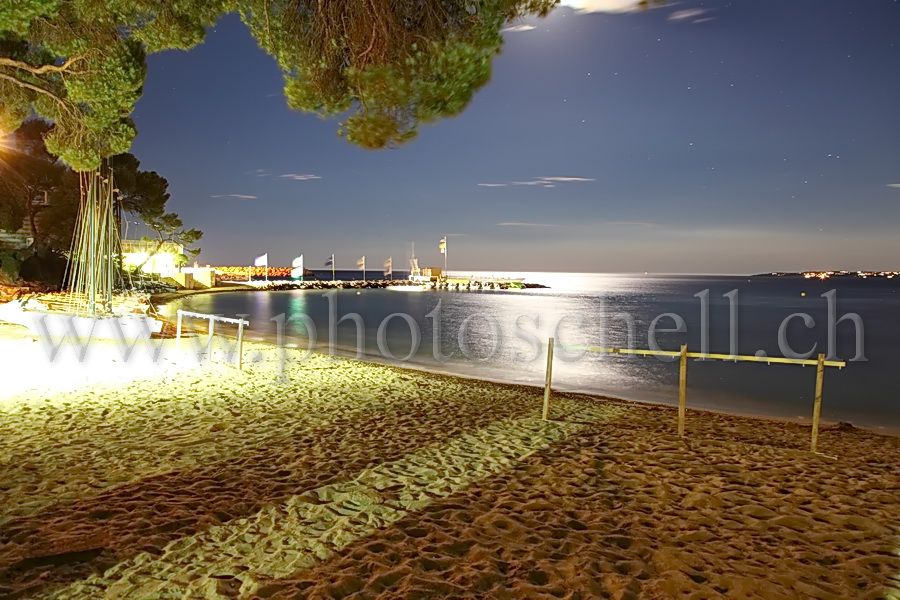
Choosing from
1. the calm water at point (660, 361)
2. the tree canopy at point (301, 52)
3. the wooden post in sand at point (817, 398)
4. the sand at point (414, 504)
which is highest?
the tree canopy at point (301, 52)

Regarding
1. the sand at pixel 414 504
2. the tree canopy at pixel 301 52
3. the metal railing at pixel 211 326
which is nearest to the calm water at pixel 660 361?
the metal railing at pixel 211 326

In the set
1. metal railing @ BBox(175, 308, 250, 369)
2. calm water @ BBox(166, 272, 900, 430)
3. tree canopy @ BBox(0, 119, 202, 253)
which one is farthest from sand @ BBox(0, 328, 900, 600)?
tree canopy @ BBox(0, 119, 202, 253)

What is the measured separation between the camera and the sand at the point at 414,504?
12.2 ft

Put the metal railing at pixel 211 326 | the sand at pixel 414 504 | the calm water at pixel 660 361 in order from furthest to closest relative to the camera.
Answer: the calm water at pixel 660 361
the metal railing at pixel 211 326
the sand at pixel 414 504

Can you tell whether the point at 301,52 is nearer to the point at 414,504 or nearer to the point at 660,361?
the point at 414,504

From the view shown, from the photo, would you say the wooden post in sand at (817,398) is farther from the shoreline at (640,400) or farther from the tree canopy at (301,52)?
the tree canopy at (301,52)

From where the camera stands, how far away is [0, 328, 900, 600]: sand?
3723 millimetres

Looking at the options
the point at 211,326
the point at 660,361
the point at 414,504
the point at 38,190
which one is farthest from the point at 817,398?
the point at 38,190

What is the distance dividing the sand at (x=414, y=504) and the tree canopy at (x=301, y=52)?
4.22 metres

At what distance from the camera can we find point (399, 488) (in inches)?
212

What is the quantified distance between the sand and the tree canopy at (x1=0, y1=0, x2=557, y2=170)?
4.22 m

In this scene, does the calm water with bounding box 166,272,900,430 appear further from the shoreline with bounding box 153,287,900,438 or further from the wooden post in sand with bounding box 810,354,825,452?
the wooden post in sand with bounding box 810,354,825,452

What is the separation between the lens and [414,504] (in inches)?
196

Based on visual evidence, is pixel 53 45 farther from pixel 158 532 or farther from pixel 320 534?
pixel 320 534
